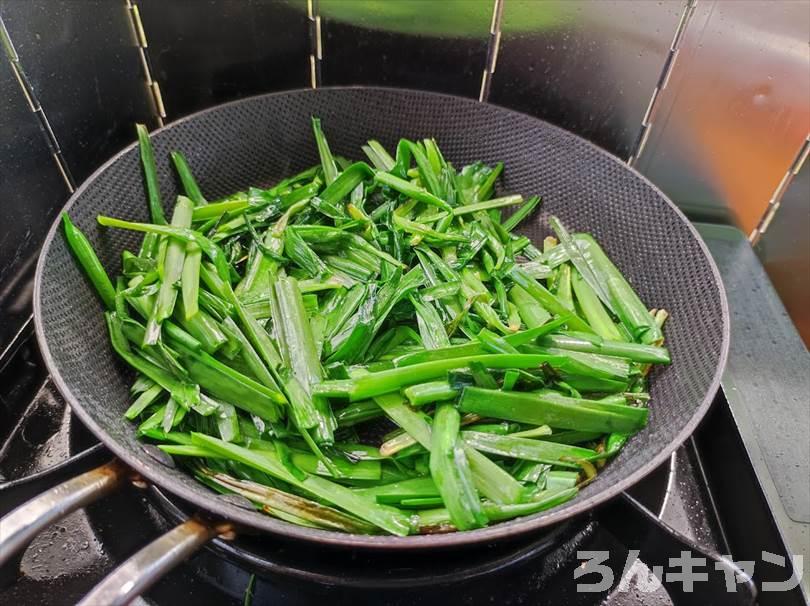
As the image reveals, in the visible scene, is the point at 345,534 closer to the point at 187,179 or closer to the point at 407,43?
the point at 187,179

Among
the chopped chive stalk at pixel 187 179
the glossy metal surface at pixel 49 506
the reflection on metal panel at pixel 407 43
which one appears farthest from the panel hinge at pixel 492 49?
the glossy metal surface at pixel 49 506

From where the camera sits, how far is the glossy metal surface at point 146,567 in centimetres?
63

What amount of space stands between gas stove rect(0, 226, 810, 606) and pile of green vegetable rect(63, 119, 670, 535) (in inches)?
3.1

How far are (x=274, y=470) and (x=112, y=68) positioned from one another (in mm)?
946

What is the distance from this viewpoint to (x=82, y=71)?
1270 mm

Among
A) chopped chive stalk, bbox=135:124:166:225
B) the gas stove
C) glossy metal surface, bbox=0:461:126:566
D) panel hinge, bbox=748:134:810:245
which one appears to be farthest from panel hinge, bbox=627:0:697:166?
glossy metal surface, bbox=0:461:126:566

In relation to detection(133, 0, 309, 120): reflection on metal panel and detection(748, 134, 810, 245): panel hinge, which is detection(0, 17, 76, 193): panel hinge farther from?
detection(748, 134, 810, 245): panel hinge

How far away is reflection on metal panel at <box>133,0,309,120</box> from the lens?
1.37m

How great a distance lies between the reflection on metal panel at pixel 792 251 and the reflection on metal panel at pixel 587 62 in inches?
16.1

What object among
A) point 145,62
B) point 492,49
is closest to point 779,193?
point 492,49

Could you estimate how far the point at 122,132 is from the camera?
1419 mm

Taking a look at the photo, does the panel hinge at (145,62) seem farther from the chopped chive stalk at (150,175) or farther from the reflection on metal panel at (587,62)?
the reflection on metal panel at (587,62)

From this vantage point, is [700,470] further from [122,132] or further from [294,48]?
[122,132]

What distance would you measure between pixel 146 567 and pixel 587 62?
1.30 m
